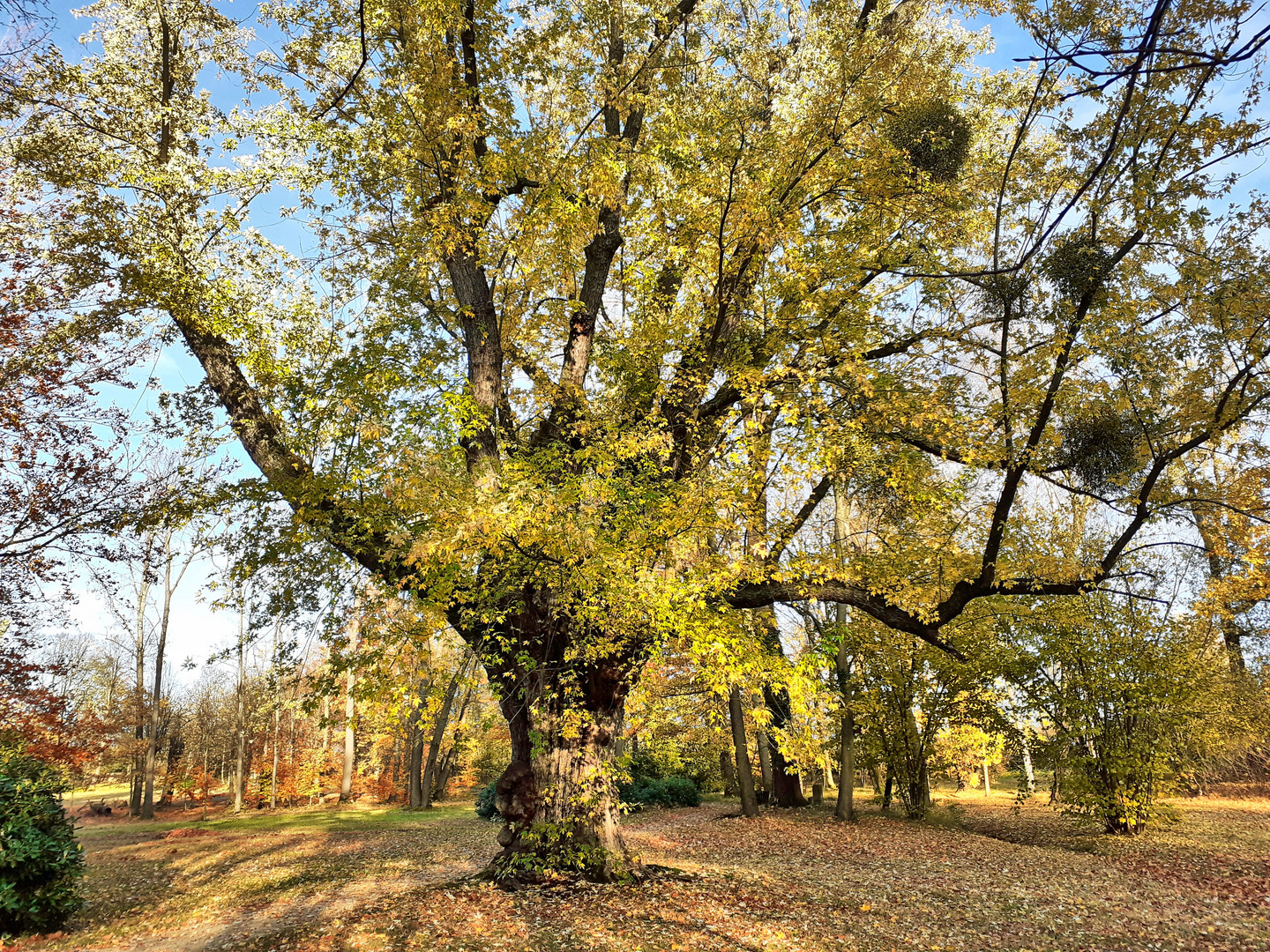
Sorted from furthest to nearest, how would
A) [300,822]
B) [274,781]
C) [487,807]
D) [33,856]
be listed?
[274,781], [300,822], [487,807], [33,856]

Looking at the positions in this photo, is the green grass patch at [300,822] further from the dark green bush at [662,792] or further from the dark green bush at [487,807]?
the dark green bush at [662,792]

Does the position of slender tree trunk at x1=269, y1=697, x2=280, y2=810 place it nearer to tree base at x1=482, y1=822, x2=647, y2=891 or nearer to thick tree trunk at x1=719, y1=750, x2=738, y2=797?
thick tree trunk at x1=719, y1=750, x2=738, y2=797

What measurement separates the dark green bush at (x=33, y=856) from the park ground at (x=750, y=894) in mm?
333

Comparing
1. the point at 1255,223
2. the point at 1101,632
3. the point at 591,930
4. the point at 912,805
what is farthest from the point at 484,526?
the point at 912,805

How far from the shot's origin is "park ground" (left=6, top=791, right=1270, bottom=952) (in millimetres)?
6520

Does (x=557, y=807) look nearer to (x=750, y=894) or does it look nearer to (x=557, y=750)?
(x=557, y=750)

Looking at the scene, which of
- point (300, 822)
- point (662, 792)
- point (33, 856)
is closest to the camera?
point (33, 856)

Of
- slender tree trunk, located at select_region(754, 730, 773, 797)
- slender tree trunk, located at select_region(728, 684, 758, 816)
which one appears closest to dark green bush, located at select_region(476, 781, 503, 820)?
slender tree trunk, located at select_region(728, 684, 758, 816)

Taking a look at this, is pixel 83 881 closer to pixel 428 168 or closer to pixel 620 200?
pixel 428 168

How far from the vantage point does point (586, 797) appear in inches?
305

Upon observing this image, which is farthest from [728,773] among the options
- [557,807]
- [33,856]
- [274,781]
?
[33,856]

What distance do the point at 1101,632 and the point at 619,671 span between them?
33.7ft

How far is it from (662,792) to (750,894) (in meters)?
14.8

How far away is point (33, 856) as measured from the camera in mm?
7195
